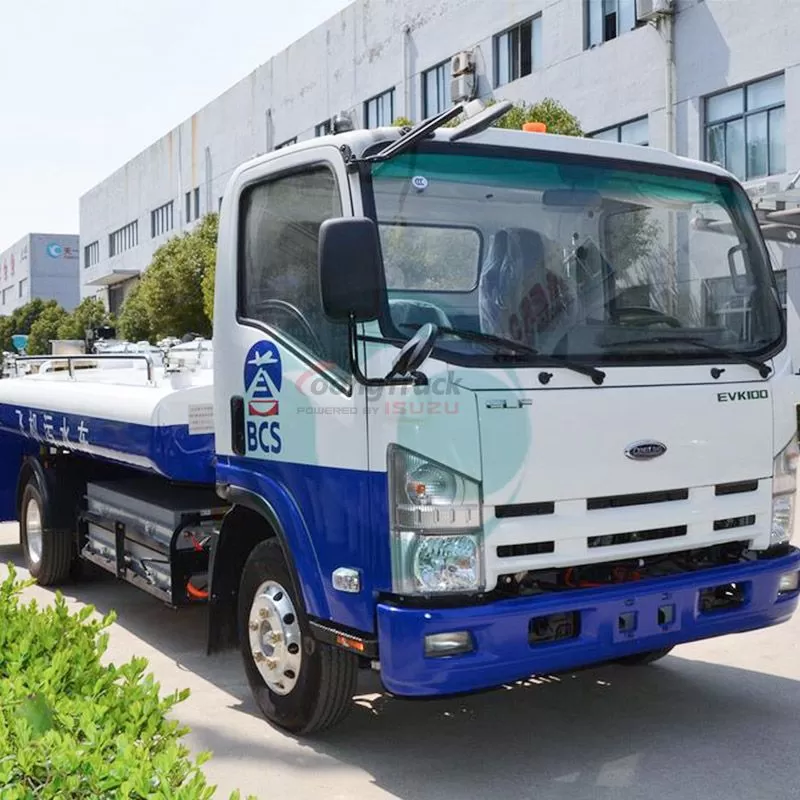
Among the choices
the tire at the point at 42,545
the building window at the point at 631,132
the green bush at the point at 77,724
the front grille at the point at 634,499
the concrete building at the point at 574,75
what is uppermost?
the concrete building at the point at 574,75

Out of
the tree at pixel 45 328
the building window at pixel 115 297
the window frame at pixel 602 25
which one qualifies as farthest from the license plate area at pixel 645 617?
the tree at pixel 45 328

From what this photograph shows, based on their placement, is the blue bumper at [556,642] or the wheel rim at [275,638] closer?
the blue bumper at [556,642]

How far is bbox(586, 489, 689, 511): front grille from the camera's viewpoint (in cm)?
419

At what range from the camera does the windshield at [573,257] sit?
13.8ft

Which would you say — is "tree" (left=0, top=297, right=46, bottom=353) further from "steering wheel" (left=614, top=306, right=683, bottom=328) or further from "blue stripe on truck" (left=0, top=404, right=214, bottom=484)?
"steering wheel" (left=614, top=306, right=683, bottom=328)

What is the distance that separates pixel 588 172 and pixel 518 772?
2.36m

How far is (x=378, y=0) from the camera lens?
3247cm

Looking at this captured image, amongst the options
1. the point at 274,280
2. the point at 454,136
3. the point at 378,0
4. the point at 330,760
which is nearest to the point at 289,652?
the point at 330,760

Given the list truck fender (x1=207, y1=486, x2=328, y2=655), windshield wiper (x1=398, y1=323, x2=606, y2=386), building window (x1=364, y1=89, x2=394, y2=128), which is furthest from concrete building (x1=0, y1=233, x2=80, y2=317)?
windshield wiper (x1=398, y1=323, x2=606, y2=386)

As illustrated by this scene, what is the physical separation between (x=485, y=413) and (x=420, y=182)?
3.05 ft

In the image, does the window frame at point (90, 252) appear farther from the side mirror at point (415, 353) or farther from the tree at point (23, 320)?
the side mirror at point (415, 353)

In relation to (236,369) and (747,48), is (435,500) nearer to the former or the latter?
(236,369)

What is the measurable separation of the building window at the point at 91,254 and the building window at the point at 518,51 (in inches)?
1727

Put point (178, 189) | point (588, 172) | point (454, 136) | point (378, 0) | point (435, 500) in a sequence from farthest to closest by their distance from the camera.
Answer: point (178, 189)
point (378, 0)
point (588, 172)
point (454, 136)
point (435, 500)
